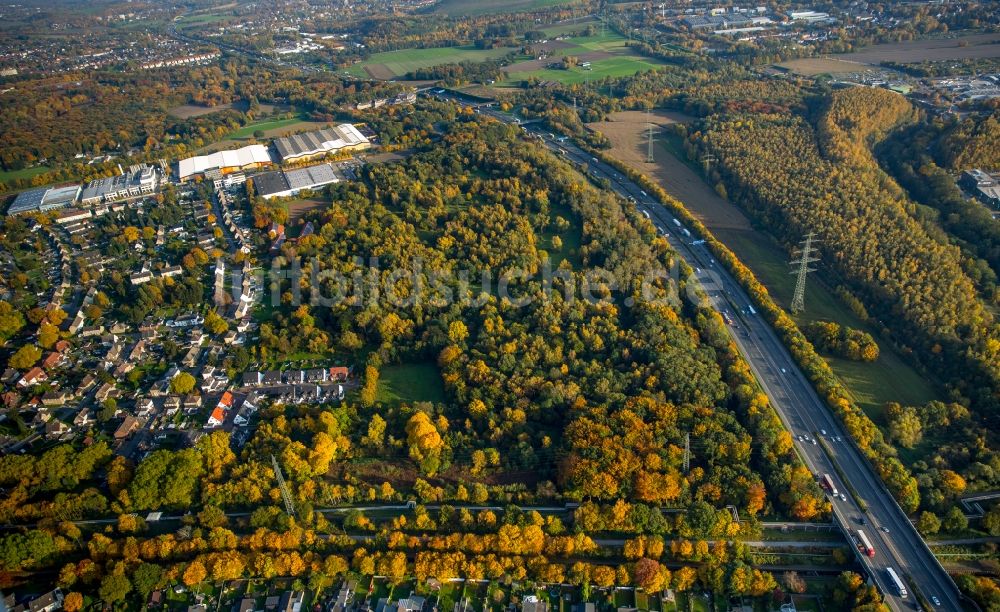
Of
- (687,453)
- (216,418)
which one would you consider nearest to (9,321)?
(216,418)

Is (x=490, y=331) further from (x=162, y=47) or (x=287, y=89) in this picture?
(x=162, y=47)

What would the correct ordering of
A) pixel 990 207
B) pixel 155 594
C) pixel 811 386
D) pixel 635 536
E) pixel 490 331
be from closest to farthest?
pixel 155 594, pixel 635 536, pixel 811 386, pixel 490 331, pixel 990 207

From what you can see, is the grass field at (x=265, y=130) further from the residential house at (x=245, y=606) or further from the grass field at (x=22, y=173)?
the residential house at (x=245, y=606)

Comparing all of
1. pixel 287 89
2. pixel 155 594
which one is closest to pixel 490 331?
pixel 155 594

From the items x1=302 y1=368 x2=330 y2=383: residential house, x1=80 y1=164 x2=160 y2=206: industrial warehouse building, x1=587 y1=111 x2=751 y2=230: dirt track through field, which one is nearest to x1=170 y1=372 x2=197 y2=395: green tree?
x1=302 y1=368 x2=330 y2=383: residential house

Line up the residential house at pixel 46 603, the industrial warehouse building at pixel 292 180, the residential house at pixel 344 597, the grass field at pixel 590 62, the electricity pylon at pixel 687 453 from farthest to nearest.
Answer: the grass field at pixel 590 62
the industrial warehouse building at pixel 292 180
the electricity pylon at pixel 687 453
the residential house at pixel 46 603
the residential house at pixel 344 597

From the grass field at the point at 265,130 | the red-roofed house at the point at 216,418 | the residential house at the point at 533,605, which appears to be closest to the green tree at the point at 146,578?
the red-roofed house at the point at 216,418

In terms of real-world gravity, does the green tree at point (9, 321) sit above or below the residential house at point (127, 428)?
above
